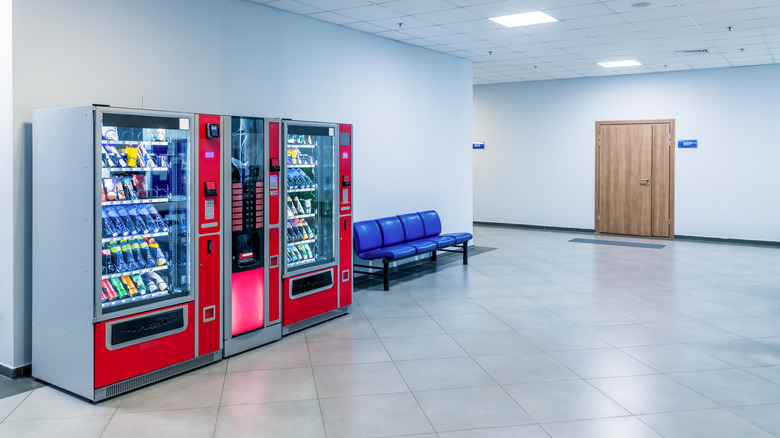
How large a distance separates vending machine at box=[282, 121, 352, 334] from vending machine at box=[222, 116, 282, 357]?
16cm

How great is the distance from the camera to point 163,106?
5070 mm

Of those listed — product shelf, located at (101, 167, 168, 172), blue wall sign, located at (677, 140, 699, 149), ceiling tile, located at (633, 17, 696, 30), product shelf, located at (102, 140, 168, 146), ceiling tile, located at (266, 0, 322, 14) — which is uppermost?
ceiling tile, located at (633, 17, 696, 30)

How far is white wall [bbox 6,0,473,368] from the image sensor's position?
14.0ft

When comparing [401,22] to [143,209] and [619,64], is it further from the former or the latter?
[619,64]

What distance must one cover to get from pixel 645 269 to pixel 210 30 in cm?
632

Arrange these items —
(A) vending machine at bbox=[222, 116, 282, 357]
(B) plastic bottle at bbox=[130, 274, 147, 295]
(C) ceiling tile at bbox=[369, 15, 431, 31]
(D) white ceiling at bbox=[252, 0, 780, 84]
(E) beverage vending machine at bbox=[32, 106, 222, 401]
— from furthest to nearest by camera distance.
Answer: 1. (C) ceiling tile at bbox=[369, 15, 431, 31]
2. (D) white ceiling at bbox=[252, 0, 780, 84]
3. (A) vending machine at bbox=[222, 116, 282, 357]
4. (B) plastic bottle at bbox=[130, 274, 147, 295]
5. (E) beverage vending machine at bbox=[32, 106, 222, 401]

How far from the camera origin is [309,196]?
A: 5.65m

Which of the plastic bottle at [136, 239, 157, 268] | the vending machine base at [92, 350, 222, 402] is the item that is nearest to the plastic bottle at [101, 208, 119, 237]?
the plastic bottle at [136, 239, 157, 268]

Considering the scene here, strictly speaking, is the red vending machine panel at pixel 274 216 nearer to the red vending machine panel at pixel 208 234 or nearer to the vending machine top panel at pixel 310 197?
the vending machine top panel at pixel 310 197

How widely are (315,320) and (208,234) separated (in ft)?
5.22

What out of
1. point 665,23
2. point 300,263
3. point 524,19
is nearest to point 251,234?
point 300,263

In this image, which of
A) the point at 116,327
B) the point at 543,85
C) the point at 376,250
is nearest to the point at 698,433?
the point at 116,327

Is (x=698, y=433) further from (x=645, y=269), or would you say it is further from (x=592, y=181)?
(x=592, y=181)

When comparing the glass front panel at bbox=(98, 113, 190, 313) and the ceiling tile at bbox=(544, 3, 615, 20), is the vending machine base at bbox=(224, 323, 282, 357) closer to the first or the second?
the glass front panel at bbox=(98, 113, 190, 313)
